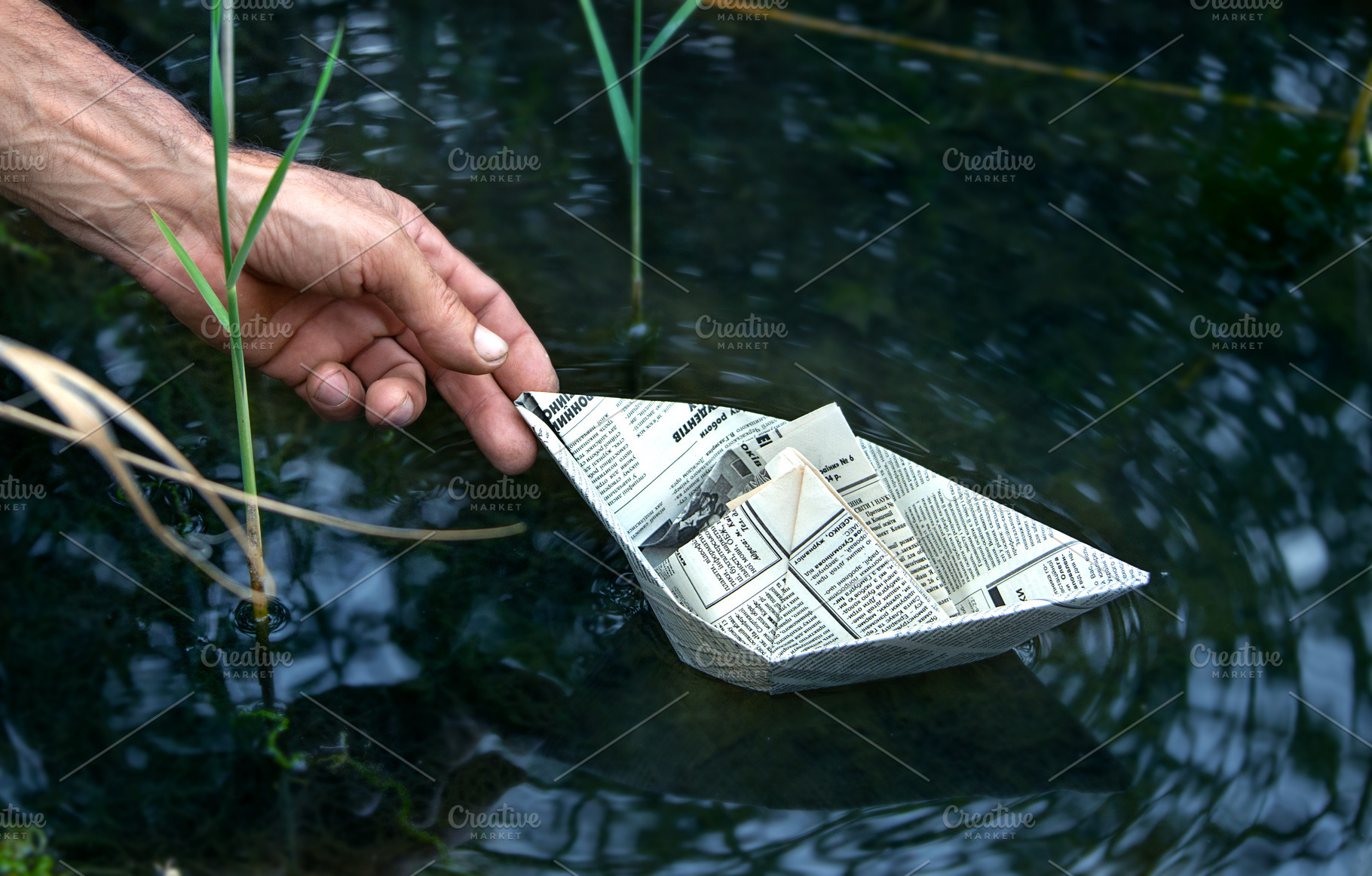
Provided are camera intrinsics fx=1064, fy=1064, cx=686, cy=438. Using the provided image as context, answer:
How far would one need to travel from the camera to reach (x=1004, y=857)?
0.93 meters

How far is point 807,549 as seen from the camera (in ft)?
3.43

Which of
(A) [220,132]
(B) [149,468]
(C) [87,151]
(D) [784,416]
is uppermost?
(A) [220,132]

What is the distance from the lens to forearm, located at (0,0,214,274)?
1.25 metres

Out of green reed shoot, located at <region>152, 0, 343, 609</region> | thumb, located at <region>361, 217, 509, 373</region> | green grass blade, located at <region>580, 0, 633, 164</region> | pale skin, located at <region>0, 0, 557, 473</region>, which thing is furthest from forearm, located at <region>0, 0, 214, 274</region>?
green grass blade, located at <region>580, 0, 633, 164</region>

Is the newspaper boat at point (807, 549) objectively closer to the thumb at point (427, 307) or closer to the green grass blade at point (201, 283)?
the thumb at point (427, 307)

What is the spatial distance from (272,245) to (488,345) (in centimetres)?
27

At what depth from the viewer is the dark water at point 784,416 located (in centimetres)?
95

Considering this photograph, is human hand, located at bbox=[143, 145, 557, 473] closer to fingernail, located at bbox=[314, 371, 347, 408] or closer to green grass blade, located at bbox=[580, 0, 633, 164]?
fingernail, located at bbox=[314, 371, 347, 408]

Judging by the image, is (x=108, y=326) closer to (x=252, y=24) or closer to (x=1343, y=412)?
(x=252, y=24)

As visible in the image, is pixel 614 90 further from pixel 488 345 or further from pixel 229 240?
pixel 229 240

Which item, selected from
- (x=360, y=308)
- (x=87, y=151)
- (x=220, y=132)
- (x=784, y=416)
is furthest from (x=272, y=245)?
(x=784, y=416)

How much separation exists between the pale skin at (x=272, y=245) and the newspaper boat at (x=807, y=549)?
0.46 feet

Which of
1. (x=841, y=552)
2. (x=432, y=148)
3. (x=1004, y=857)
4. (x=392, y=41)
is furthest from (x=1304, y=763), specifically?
(x=392, y=41)

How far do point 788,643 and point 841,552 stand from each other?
4.0 inches
